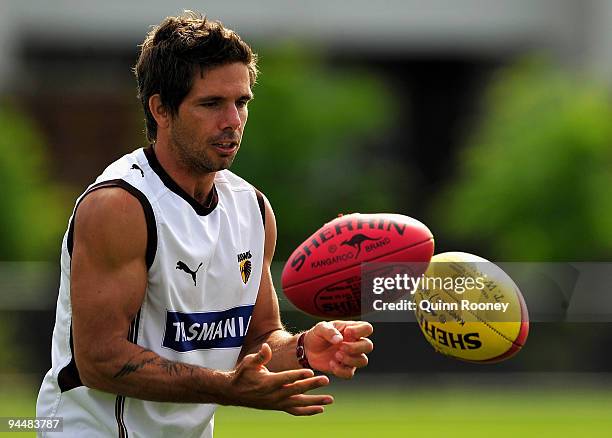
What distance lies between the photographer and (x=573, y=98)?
1620cm

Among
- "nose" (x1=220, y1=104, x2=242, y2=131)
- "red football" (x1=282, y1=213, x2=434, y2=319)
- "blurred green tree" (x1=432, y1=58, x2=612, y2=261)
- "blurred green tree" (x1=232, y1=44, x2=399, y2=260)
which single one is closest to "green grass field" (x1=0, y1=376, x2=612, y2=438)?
"blurred green tree" (x1=432, y1=58, x2=612, y2=261)

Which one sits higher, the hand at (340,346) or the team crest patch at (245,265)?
the team crest patch at (245,265)

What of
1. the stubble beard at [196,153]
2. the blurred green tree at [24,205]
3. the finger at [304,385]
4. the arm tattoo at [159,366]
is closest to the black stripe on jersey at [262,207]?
the stubble beard at [196,153]

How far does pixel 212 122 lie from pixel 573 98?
12.3 m

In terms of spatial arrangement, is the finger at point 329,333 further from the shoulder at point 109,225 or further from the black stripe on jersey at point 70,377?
the black stripe on jersey at point 70,377

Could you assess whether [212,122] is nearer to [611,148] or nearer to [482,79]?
[611,148]

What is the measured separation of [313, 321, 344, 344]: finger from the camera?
4.68m

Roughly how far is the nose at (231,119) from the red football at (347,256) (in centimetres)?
83

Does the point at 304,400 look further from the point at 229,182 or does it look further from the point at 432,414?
the point at 432,414

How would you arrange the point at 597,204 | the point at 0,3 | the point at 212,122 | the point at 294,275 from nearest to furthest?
the point at 212,122
the point at 294,275
the point at 597,204
the point at 0,3

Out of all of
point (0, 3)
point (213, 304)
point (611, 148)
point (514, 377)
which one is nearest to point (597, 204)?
point (611, 148)

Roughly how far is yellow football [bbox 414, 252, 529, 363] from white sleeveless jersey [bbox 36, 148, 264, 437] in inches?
34.6

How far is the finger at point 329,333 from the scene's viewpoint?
468cm

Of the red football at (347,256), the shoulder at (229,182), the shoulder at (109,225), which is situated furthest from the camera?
the red football at (347,256)
